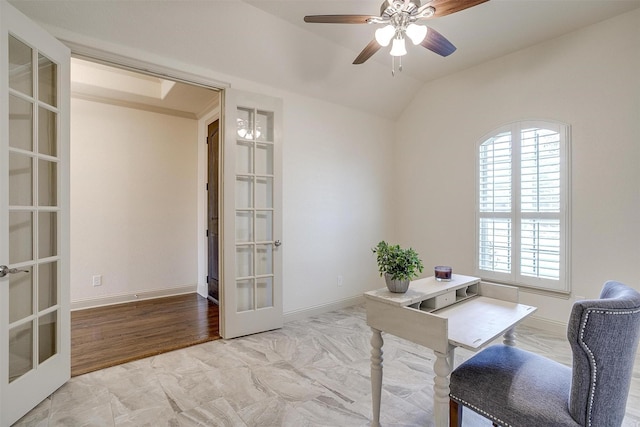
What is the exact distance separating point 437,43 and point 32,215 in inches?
120

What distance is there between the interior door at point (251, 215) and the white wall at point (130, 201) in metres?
2.05

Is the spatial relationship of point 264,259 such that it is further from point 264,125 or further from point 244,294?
point 264,125

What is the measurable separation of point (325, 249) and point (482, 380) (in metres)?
2.67

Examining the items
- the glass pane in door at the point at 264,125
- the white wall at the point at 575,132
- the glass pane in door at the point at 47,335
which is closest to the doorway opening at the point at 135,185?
the glass pane in door at the point at 264,125

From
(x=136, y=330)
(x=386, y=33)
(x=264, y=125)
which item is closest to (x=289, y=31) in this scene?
(x=264, y=125)

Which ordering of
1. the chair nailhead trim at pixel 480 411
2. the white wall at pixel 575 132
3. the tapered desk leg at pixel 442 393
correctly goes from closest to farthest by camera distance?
1. the chair nailhead trim at pixel 480 411
2. the tapered desk leg at pixel 442 393
3. the white wall at pixel 575 132

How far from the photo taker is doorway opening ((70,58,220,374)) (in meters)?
4.07

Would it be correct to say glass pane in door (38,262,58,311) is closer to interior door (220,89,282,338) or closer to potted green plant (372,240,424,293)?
interior door (220,89,282,338)

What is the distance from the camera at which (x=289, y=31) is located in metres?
3.07

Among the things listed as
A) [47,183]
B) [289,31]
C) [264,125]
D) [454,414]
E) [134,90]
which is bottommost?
[454,414]

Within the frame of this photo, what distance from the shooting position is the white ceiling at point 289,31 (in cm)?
243

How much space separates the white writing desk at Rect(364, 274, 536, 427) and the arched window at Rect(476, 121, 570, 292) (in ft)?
5.72

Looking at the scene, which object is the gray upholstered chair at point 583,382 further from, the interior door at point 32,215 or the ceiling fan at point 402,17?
the interior door at point 32,215

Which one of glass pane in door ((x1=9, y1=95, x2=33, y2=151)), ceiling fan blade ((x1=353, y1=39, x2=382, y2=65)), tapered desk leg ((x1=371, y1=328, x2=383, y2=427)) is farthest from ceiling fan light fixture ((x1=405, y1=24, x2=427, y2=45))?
glass pane in door ((x1=9, y1=95, x2=33, y2=151))
